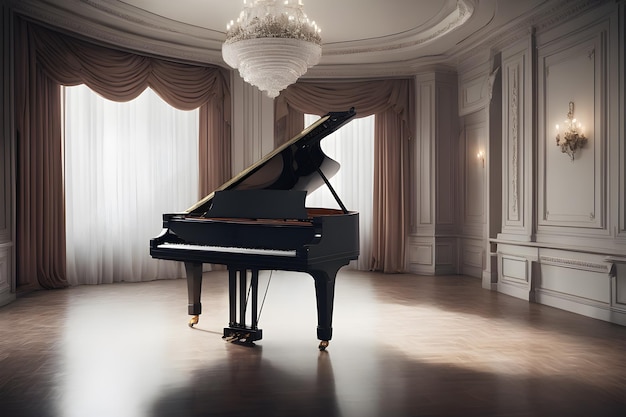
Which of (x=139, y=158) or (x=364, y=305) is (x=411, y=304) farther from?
(x=139, y=158)

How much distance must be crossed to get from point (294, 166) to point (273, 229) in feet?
2.20

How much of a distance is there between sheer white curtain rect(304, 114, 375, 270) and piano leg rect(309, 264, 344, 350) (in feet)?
16.5


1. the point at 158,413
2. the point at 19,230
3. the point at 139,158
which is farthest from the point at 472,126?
the point at 158,413

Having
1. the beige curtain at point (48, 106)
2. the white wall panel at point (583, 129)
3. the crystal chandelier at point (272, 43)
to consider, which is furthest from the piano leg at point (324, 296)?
the beige curtain at point (48, 106)

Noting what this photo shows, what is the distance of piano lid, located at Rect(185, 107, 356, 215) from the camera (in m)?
4.44

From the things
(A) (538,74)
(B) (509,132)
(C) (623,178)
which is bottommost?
(C) (623,178)

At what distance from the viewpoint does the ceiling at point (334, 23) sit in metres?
6.43

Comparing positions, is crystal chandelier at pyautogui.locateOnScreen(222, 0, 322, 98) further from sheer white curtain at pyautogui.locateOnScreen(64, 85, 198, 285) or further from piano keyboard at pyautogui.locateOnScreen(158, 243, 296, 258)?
sheer white curtain at pyautogui.locateOnScreen(64, 85, 198, 285)

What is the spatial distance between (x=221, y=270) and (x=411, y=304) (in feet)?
11.8

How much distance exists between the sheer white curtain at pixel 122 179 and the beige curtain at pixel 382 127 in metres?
1.62

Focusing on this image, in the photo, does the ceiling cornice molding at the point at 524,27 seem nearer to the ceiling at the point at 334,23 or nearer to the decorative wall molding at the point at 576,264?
the ceiling at the point at 334,23

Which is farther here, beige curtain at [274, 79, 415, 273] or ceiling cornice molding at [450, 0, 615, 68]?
beige curtain at [274, 79, 415, 273]

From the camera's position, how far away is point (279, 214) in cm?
422

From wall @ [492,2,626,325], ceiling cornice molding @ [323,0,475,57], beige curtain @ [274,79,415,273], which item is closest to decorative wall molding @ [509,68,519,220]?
wall @ [492,2,626,325]
